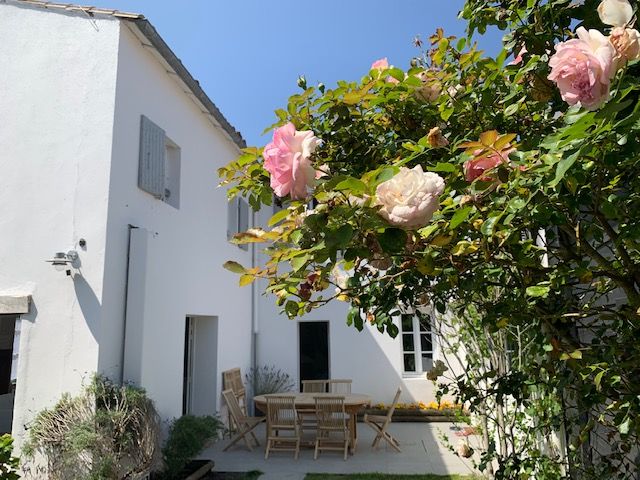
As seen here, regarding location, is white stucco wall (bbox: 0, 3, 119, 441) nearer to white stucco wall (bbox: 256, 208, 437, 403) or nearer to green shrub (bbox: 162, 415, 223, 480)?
green shrub (bbox: 162, 415, 223, 480)

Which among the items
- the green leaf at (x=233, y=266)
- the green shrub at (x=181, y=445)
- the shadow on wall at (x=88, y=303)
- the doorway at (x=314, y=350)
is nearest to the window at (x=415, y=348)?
the doorway at (x=314, y=350)

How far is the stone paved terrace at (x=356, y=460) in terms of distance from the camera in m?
7.55

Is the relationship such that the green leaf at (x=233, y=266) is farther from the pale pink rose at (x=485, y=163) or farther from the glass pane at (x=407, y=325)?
the glass pane at (x=407, y=325)

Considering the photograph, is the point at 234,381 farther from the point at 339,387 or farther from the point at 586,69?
the point at 586,69

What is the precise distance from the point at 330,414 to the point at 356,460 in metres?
0.87

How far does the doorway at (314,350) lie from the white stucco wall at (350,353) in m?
0.24

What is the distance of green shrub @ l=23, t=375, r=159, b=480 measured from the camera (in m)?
5.05

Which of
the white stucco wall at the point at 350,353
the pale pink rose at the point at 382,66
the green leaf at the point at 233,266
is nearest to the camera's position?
the green leaf at the point at 233,266

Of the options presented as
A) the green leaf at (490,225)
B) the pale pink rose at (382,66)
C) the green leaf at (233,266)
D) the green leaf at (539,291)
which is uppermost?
the pale pink rose at (382,66)

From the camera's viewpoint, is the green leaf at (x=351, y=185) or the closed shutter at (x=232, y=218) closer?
the green leaf at (x=351, y=185)

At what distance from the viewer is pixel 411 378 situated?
1209 cm

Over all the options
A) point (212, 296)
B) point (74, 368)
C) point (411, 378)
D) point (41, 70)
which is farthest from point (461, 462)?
point (41, 70)

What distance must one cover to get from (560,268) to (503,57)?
910mm

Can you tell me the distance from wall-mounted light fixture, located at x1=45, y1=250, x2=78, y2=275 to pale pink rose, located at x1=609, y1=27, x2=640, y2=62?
602 cm
